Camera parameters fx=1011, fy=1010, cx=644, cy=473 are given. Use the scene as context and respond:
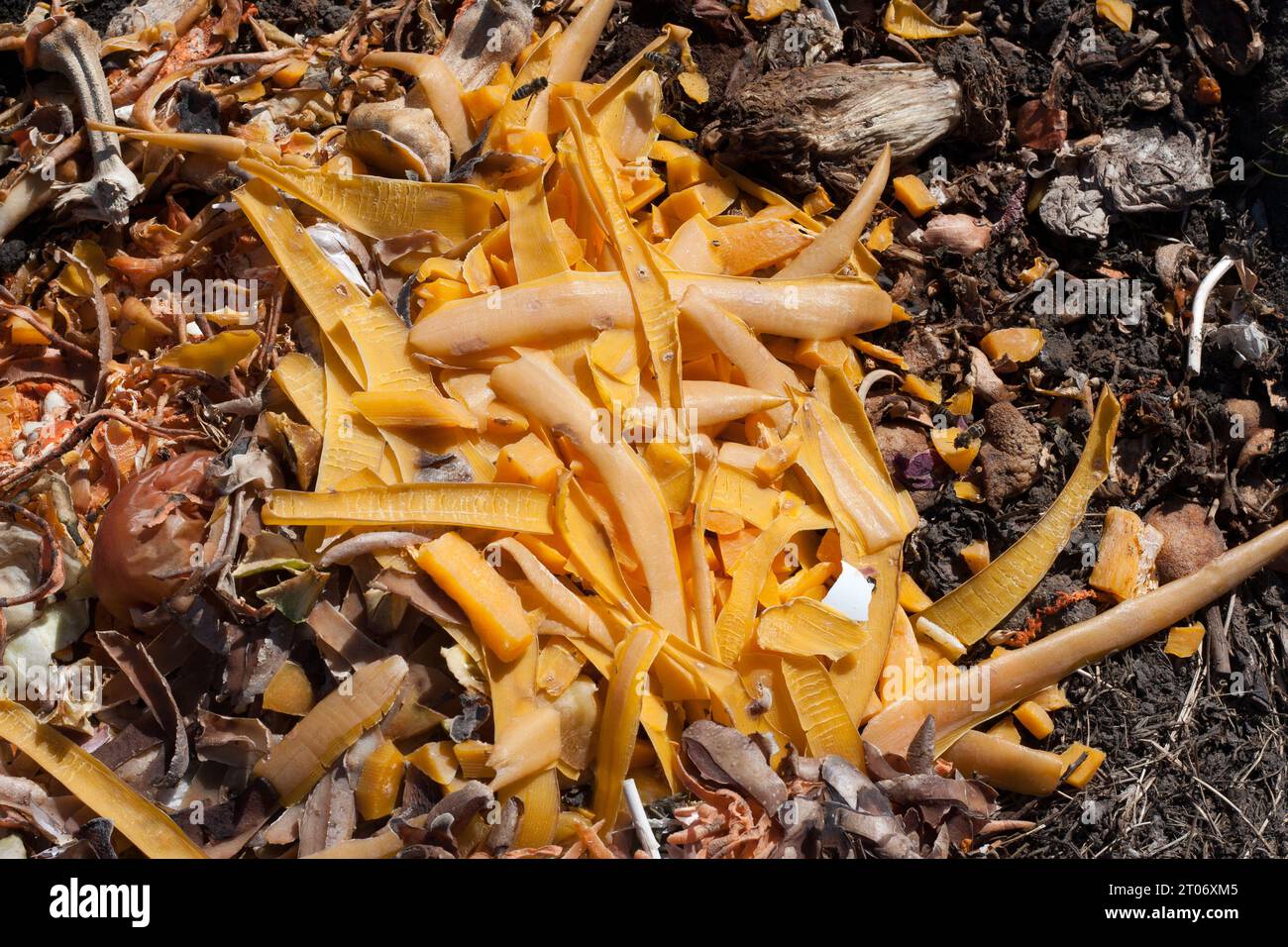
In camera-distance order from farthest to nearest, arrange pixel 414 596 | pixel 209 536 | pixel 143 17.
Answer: pixel 143 17 → pixel 209 536 → pixel 414 596

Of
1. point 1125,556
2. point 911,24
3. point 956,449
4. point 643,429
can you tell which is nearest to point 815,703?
point 643,429

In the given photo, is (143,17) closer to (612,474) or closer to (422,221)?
(422,221)

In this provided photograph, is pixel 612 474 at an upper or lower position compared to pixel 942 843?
upper

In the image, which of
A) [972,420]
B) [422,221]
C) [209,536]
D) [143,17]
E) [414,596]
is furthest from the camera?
[143,17]

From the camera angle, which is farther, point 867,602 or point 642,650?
point 867,602

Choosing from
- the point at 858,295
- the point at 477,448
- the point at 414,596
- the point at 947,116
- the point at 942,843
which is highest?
the point at 947,116

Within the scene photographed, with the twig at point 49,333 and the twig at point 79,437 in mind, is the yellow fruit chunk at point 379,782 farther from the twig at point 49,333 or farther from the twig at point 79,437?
the twig at point 49,333

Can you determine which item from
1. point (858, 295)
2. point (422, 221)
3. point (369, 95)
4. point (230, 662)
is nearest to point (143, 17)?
point (369, 95)
